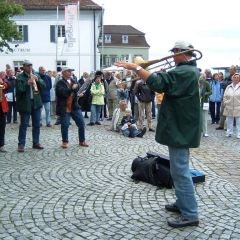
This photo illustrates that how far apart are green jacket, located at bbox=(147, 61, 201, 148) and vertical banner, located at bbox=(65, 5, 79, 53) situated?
27225 millimetres

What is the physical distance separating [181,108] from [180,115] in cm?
8

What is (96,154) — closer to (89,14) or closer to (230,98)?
(230,98)

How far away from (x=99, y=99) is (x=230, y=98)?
448 cm

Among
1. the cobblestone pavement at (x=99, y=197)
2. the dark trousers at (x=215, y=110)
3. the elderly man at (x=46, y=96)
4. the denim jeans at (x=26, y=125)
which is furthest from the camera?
the dark trousers at (x=215, y=110)

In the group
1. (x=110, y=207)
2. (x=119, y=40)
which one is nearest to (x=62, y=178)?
(x=110, y=207)

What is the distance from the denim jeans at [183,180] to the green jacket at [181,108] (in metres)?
0.13

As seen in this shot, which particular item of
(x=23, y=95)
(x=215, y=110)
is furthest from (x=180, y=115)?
(x=215, y=110)

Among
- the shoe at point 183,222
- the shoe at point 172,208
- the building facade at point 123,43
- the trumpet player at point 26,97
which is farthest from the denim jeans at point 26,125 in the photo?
the building facade at point 123,43

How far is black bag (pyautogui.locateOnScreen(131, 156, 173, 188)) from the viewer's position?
595 cm

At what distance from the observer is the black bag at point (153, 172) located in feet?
19.5

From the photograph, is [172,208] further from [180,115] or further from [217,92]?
[217,92]

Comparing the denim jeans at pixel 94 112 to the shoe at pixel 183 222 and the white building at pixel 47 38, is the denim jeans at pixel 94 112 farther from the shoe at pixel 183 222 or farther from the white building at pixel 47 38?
the white building at pixel 47 38

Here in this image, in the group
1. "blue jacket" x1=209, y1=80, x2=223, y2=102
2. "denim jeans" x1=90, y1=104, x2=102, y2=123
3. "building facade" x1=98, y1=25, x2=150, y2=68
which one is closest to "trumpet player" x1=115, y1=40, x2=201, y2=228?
"denim jeans" x1=90, y1=104, x2=102, y2=123

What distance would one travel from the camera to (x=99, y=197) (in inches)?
219
